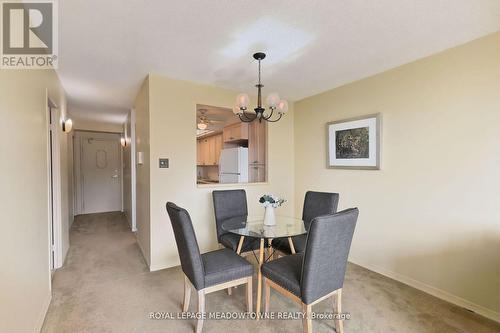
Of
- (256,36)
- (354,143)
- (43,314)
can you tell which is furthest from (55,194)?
(354,143)

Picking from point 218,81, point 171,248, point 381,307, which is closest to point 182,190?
point 171,248

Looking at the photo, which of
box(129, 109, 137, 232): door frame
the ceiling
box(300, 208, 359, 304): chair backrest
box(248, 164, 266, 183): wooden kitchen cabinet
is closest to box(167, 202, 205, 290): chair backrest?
box(300, 208, 359, 304): chair backrest

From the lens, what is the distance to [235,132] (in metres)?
4.95

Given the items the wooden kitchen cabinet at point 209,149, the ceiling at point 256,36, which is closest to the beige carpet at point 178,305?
the ceiling at point 256,36

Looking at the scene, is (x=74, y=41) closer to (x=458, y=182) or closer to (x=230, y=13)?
(x=230, y=13)

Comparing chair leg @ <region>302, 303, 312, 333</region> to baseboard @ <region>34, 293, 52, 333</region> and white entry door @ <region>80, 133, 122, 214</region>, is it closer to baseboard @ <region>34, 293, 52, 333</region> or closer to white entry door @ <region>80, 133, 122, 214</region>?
baseboard @ <region>34, 293, 52, 333</region>

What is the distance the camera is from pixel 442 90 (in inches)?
91.4

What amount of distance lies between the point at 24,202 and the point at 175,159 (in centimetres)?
158

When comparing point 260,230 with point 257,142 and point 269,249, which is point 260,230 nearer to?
point 269,249

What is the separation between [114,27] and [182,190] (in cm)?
185

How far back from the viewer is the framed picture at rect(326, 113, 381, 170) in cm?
286

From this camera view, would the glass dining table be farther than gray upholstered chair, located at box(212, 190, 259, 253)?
No

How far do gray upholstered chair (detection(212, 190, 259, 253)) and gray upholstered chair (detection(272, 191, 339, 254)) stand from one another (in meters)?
0.28

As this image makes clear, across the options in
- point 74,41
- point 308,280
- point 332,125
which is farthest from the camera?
point 332,125
